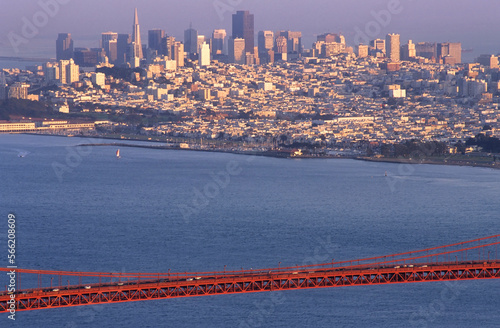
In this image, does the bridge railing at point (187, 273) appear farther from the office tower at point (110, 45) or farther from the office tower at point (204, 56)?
the office tower at point (110, 45)

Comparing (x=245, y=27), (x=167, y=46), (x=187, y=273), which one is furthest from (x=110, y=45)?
(x=187, y=273)

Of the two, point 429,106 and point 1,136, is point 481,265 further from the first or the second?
point 429,106

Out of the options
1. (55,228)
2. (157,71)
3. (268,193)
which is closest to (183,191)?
(268,193)

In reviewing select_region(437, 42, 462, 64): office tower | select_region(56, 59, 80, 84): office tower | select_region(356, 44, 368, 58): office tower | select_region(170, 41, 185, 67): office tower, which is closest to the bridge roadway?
select_region(56, 59, 80, 84): office tower

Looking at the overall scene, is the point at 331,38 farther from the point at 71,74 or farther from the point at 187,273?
the point at 187,273

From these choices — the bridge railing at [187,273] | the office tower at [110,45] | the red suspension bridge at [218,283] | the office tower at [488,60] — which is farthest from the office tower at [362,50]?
the red suspension bridge at [218,283]

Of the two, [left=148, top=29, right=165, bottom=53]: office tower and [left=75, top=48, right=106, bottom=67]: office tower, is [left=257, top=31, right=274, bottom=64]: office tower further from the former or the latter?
[left=75, top=48, right=106, bottom=67]: office tower
